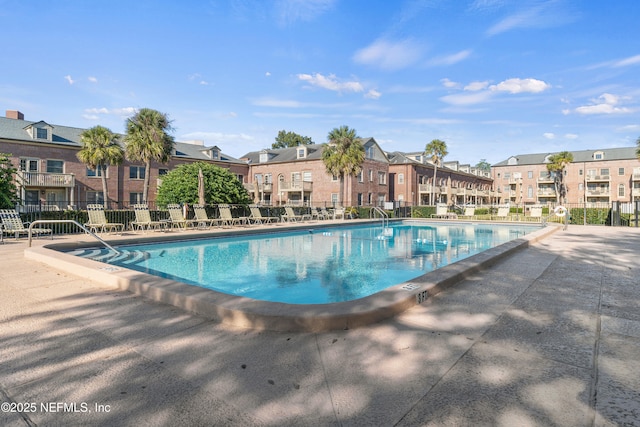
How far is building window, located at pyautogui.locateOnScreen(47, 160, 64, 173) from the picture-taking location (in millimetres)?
27734

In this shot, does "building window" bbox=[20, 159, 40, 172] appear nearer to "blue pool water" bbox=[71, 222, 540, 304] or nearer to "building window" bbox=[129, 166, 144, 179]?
"building window" bbox=[129, 166, 144, 179]

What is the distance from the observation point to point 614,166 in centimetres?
5147

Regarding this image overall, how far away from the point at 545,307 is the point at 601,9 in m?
14.7

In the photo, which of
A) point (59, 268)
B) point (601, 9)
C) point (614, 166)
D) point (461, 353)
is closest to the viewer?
point (461, 353)

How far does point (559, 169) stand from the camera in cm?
5381

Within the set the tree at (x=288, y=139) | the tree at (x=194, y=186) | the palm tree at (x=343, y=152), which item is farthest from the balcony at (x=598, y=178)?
the tree at (x=194, y=186)

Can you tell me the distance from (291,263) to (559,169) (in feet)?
194

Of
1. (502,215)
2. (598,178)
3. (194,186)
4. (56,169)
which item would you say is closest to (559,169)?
(598,178)

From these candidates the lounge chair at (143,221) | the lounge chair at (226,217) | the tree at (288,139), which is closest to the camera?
the lounge chair at (143,221)

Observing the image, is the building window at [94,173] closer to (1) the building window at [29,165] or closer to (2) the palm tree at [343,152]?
(1) the building window at [29,165]

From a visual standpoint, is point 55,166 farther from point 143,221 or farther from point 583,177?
point 583,177

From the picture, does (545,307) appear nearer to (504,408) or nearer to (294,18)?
(504,408)

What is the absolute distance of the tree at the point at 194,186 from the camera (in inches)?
752

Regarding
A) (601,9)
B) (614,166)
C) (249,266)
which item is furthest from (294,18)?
(614,166)
